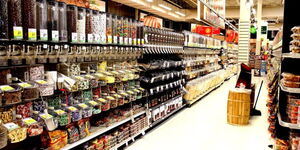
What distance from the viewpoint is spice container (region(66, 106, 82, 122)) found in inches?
114

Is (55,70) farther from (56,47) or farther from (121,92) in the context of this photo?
(121,92)

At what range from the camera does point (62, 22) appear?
281 cm

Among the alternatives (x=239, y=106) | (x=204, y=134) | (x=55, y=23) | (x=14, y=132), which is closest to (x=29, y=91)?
(x=14, y=132)

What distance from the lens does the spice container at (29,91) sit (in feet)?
7.84

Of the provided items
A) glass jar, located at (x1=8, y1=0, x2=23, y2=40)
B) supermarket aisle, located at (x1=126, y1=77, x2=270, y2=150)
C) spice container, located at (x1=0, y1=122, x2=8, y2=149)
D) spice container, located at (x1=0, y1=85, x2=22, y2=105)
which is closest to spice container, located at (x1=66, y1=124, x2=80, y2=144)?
spice container, located at (x1=0, y1=85, x2=22, y2=105)

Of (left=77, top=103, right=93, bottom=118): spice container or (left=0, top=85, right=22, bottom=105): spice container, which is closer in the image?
(left=0, top=85, right=22, bottom=105): spice container

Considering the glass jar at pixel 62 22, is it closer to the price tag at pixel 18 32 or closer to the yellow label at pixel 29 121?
the price tag at pixel 18 32

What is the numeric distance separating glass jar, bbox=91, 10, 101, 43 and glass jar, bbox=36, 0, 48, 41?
77cm

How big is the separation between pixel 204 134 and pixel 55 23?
3.63 metres

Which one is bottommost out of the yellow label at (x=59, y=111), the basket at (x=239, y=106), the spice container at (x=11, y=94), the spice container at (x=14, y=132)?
the basket at (x=239, y=106)

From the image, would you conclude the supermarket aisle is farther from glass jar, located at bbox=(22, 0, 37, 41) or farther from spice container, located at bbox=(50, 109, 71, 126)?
glass jar, located at bbox=(22, 0, 37, 41)

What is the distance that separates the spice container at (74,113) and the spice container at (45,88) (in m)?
0.31

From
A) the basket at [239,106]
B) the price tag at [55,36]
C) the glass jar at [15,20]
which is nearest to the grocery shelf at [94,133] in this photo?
the price tag at [55,36]

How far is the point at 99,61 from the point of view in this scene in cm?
366
